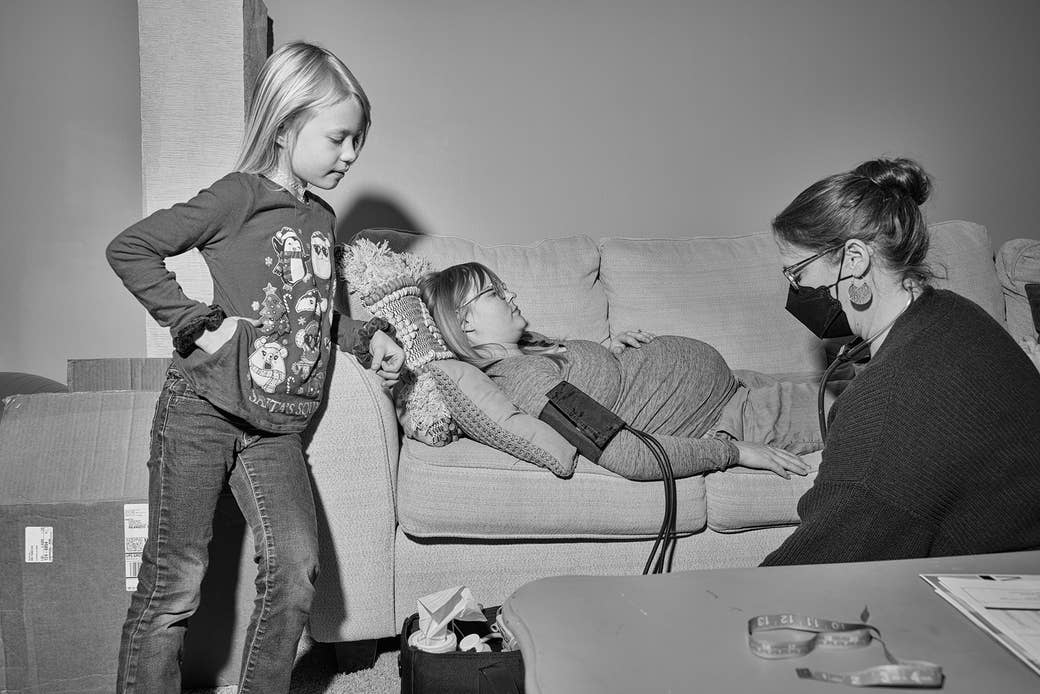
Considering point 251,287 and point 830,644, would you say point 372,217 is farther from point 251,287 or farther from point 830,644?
point 830,644

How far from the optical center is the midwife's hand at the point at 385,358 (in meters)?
1.69

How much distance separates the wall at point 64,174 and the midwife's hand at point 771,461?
191cm

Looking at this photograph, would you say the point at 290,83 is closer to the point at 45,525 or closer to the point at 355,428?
the point at 355,428

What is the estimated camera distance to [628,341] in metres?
2.25

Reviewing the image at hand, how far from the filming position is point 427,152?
2.62 meters

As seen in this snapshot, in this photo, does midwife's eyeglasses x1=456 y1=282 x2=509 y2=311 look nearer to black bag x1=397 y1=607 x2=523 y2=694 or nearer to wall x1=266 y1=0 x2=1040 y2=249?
wall x1=266 y1=0 x2=1040 y2=249

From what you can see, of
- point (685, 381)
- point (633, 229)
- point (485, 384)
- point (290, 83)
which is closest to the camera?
point (290, 83)

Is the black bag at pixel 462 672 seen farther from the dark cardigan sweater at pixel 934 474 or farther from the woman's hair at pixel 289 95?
the woman's hair at pixel 289 95

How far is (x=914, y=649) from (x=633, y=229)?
7.48 ft

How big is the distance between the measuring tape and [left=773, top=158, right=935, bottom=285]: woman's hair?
0.92m

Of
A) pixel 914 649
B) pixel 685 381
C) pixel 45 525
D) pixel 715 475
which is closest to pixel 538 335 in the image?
pixel 685 381

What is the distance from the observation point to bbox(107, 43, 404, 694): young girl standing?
4.37ft

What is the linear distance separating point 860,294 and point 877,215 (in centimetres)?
15

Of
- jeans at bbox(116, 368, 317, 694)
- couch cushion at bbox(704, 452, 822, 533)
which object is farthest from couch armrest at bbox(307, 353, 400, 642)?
couch cushion at bbox(704, 452, 822, 533)
